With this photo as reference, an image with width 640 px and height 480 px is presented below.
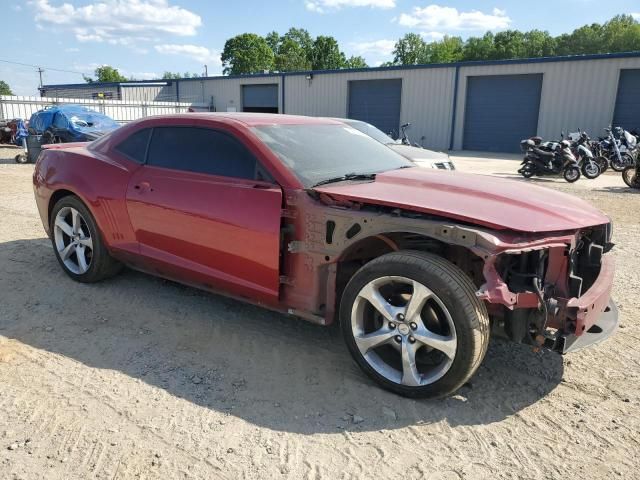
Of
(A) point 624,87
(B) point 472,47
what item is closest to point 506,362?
(A) point 624,87

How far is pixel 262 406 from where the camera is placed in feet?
9.68

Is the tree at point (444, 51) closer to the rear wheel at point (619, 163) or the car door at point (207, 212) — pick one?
the rear wheel at point (619, 163)

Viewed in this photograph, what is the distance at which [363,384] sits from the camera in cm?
317

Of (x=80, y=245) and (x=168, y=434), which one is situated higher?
(x=80, y=245)

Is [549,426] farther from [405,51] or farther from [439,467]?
[405,51]

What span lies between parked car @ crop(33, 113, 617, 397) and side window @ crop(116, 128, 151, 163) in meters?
0.01

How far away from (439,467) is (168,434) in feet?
4.46

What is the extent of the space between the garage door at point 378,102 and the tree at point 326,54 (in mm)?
60105

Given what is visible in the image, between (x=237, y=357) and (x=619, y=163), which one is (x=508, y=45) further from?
(x=237, y=357)

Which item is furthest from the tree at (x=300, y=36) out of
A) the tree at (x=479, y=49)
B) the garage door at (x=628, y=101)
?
the garage door at (x=628, y=101)

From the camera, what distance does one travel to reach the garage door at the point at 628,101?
67.3 feet

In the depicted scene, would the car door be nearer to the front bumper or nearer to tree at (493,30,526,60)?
the front bumper

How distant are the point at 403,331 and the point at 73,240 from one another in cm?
334

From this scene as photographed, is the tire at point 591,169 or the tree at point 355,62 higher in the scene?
the tree at point 355,62
